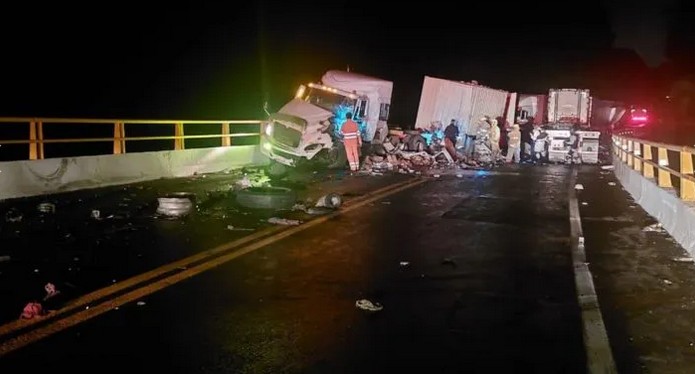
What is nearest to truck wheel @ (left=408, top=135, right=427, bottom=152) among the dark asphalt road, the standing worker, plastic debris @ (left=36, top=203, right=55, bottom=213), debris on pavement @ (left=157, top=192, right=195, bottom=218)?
the standing worker

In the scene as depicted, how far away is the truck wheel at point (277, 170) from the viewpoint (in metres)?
19.0

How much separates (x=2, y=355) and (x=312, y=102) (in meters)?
17.7

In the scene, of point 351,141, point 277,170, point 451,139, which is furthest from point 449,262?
point 451,139

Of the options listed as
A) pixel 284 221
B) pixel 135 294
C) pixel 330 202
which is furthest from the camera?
pixel 330 202

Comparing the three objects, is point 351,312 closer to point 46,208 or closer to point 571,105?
point 46,208

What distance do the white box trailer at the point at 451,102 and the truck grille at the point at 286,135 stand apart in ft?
30.7

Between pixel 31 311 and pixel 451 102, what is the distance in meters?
23.8

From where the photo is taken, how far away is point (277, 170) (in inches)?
790

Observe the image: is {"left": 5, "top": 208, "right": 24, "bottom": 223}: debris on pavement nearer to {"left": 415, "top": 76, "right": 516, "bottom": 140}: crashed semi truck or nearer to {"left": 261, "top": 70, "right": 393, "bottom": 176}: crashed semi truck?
{"left": 261, "top": 70, "right": 393, "bottom": 176}: crashed semi truck

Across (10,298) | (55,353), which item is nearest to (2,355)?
(55,353)

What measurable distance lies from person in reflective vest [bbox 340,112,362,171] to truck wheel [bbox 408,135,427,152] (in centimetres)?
526

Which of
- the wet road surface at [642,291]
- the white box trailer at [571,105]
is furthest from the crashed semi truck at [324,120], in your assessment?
the wet road surface at [642,291]

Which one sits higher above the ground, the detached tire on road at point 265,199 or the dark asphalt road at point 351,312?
the detached tire on road at point 265,199

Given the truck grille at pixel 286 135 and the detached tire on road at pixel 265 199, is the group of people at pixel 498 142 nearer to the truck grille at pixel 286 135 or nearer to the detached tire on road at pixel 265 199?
the truck grille at pixel 286 135
